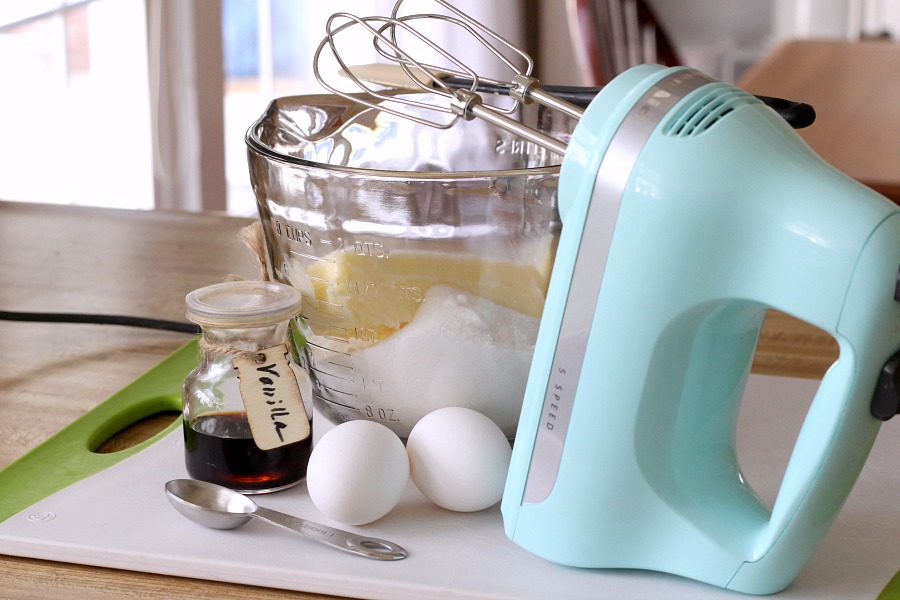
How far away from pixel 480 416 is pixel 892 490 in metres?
0.25

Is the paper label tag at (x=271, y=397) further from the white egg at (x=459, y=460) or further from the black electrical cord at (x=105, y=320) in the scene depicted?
the black electrical cord at (x=105, y=320)

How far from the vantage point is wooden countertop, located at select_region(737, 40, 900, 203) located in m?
1.38

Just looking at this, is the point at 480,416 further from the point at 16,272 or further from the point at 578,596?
the point at 16,272

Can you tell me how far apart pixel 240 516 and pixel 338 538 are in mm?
55

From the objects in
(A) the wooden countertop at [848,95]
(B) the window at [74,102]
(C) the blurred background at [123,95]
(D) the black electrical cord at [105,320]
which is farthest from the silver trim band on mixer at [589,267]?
(B) the window at [74,102]

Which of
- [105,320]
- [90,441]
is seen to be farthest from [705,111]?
[105,320]

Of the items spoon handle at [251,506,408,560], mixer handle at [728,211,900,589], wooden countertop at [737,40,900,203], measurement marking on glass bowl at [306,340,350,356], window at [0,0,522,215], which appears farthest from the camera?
window at [0,0,522,215]

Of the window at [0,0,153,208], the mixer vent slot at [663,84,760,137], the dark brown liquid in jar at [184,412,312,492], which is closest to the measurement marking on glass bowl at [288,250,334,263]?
the dark brown liquid in jar at [184,412,312,492]

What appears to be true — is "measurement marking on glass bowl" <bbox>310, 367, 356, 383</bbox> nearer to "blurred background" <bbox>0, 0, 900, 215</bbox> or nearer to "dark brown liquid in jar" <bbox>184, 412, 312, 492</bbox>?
"dark brown liquid in jar" <bbox>184, 412, 312, 492</bbox>

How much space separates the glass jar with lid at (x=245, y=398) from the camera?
54 centimetres

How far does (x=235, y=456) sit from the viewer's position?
550 mm

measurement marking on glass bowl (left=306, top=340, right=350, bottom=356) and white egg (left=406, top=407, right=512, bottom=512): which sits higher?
measurement marking on glass bowl (left=306, top=340, right=350, bottom=356)

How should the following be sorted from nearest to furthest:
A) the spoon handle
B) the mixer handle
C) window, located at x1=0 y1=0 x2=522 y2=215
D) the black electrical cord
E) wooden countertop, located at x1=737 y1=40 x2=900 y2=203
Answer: the mixer handle, the spoon handle, the black electrical cord, wooden countertop, located at x1=737 y1=40 x2=900 y2=203, window, located at x1=0 y1=0 x2=522 y2=215

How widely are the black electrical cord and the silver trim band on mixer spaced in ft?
1.52
